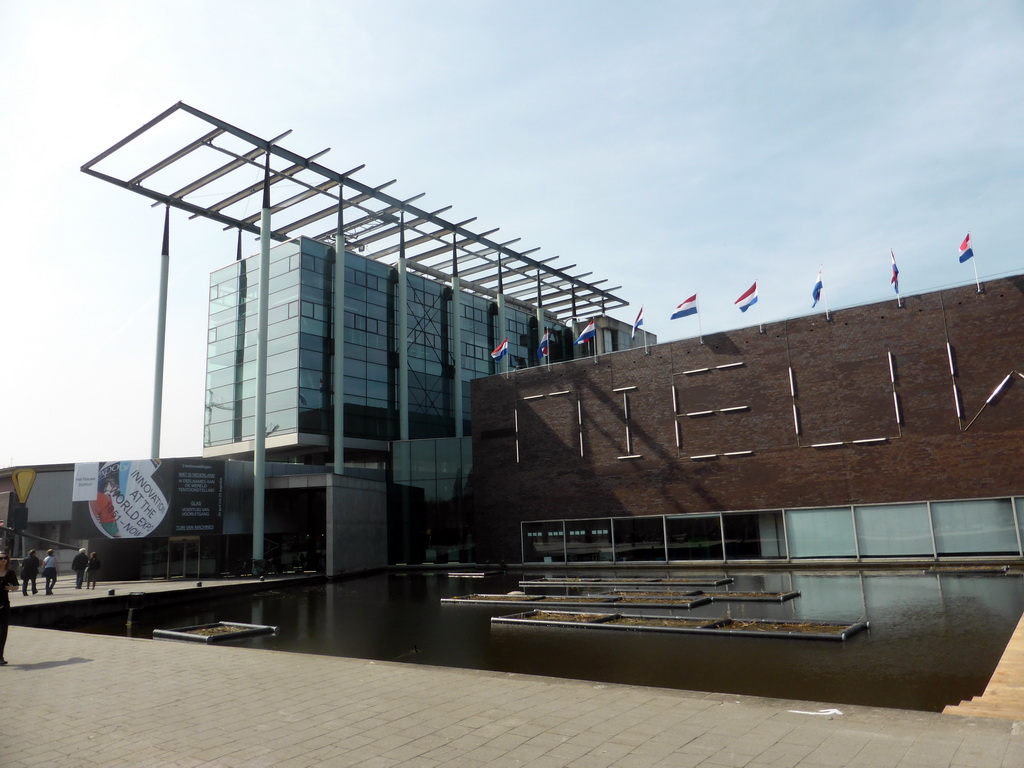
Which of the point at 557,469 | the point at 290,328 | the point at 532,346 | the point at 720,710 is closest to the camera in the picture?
the point at 720,710

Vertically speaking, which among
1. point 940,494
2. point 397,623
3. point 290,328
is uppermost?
point 290,328

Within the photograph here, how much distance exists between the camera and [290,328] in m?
43.8

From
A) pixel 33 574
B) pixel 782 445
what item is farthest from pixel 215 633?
pixel 782 445

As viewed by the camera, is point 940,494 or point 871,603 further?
point 940,494

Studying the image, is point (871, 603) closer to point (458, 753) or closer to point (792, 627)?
point (792, 627)

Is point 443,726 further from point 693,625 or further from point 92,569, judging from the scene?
point 92,569

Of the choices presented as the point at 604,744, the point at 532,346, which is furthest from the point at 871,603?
the point at 532,346

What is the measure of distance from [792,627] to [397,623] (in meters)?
9.59

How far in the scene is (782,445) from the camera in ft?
108

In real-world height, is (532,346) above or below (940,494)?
above

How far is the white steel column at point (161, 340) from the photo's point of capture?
39.0 m

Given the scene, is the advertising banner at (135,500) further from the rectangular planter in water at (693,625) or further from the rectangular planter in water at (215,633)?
the rectangular planter in water at (693,625)

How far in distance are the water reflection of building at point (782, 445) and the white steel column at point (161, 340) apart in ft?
58.4

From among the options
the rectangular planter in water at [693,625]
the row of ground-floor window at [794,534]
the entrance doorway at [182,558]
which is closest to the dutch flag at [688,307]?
the row of ground-floor window at [794,534]
